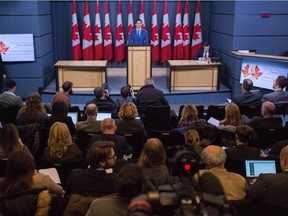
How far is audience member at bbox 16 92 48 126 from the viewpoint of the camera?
15.2 feet

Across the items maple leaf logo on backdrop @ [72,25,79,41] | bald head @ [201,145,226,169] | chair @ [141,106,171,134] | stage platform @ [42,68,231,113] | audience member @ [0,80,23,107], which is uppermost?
maple leaf logo on backdrop @ [72,25,79,41]

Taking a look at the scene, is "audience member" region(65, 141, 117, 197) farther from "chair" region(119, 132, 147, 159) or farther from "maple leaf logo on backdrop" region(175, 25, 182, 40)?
"maple leaf logo on backdrop" region(175, 25, 182, 40)

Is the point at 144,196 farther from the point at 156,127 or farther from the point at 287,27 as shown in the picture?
the point at 287,27

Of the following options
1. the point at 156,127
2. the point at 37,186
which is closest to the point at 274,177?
the point at 37,186

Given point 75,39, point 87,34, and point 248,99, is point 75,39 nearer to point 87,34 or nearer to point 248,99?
point 87,34

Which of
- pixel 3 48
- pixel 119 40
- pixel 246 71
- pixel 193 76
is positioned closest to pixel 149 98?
pixel 193 76

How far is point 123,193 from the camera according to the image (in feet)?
6.33

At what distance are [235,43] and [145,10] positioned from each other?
10.4 ft

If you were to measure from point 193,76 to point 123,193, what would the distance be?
6591mm

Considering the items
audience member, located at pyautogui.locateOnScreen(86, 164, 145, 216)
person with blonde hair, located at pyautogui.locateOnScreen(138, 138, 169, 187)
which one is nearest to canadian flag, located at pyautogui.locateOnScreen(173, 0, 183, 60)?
person with blonde hair, located at pyautogui.locateOnScreen(138, 138, 169, 187)

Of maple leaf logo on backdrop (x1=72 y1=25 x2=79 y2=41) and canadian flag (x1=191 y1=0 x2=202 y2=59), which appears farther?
canadian flag (x1=191 y1=0 x2=202 y2=59)

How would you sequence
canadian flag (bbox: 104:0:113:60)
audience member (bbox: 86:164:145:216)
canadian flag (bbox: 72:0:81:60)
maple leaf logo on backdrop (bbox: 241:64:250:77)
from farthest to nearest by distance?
1. canadian flag (bbox: 104:0:113:60)
2. canadian flag (bbox: 72:0:81:60)
3. maple leaf logo on backdrop (bbox: 241:64:250:77)
4. audience member (bbox: 86:164:145:216)

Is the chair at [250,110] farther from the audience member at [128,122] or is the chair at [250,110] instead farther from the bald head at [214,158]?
the bald head at [214,158]

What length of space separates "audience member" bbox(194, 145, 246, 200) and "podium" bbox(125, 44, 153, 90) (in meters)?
5.23
